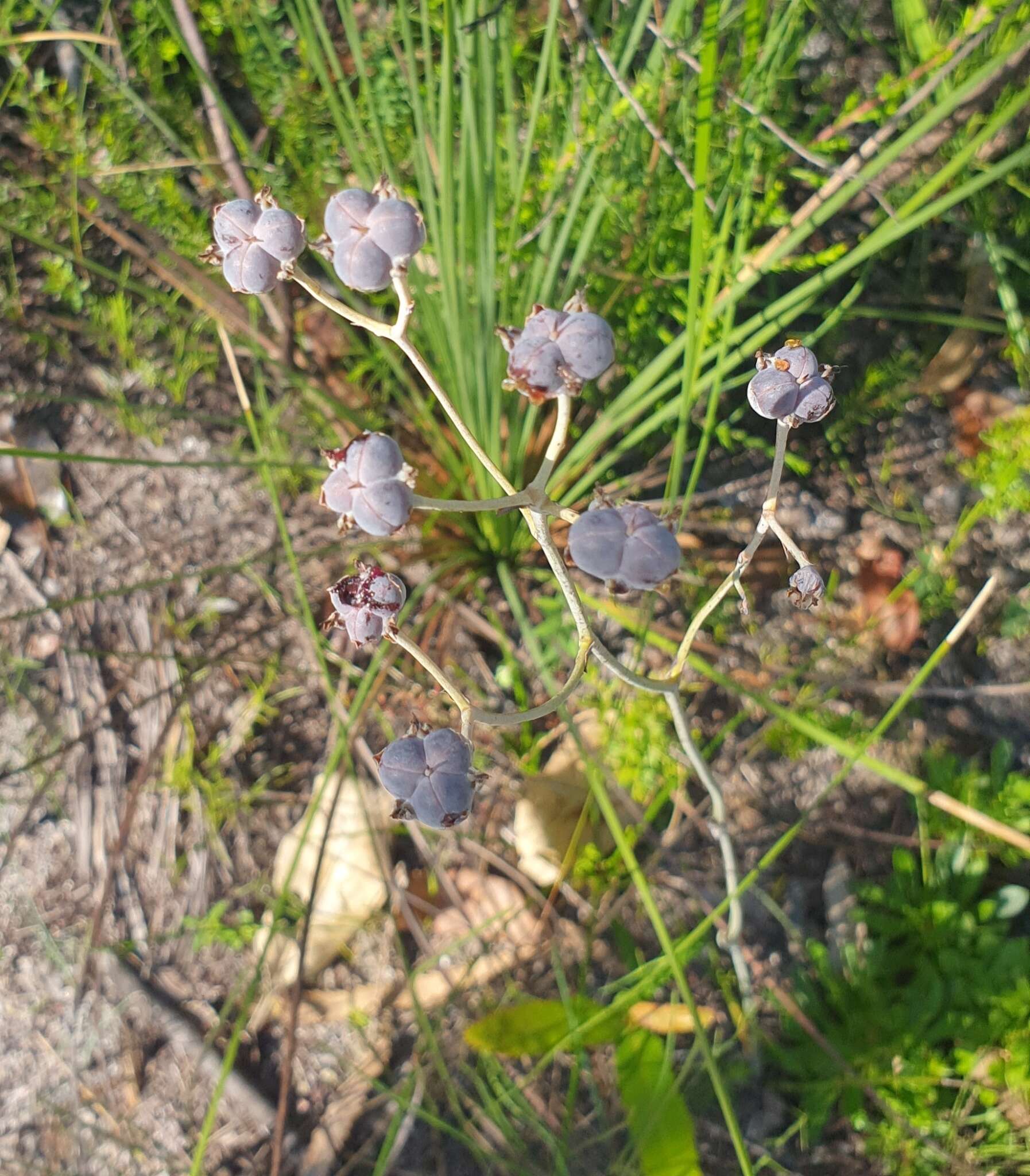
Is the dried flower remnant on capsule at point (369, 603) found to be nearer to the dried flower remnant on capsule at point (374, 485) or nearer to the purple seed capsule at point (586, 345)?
the dried flower remnant on capsule at point (374, 485)

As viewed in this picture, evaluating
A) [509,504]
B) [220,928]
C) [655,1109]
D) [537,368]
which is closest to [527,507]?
[509,504]

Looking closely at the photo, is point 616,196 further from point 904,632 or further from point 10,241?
point 10,241

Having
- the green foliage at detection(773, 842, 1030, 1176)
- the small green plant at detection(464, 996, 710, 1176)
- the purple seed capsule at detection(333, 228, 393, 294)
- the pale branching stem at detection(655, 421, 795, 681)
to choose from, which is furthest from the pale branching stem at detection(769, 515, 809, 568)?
the green foliage at detection(773, 842, 1030, 1176)

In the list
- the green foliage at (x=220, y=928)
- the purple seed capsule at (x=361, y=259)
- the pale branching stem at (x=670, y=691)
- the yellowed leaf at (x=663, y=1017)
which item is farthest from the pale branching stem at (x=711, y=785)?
the green foliage at (x=220, y=928)

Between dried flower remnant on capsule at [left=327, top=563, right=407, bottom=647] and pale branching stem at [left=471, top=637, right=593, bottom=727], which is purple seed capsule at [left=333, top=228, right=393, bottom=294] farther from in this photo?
pale branching stem at [left=471, top=637, right=593, bottom=727]

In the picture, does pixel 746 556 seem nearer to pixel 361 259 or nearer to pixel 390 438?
pixel 390 438

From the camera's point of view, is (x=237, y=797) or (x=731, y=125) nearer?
(x=731, y=125)

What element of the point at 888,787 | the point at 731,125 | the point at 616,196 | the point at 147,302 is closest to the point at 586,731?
the point at 888,787

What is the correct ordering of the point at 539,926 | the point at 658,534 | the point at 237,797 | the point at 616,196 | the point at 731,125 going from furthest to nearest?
the point at 237,797, the point at 539,926, the point at 616,196, the point at 731,125, the point at 658,534
